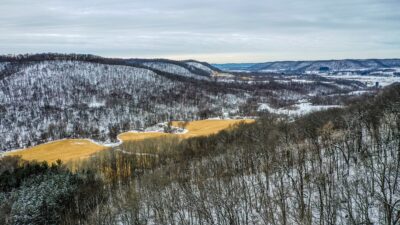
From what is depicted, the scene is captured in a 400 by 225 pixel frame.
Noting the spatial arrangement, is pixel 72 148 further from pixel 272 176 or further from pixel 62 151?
pixel 272 176

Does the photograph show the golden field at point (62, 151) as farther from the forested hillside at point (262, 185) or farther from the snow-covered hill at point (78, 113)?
the forested hillside at point (262, 185)

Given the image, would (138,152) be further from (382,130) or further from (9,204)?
(382,130)

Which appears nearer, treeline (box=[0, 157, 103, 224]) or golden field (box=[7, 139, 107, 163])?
treeline (box=[0, 157, 103, 224])

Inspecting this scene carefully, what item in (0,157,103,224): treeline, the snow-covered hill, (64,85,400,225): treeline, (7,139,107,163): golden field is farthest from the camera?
the snow-covered hill

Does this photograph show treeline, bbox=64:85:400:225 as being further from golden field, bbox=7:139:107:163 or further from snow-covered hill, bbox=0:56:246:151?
snow-covered hill, bbox=0:56:246:151

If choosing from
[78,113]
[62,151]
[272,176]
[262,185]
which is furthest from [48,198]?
[78,113]

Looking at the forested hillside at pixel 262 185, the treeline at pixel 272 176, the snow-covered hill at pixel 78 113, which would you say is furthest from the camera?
the snow-covered hill at pixel 78 113

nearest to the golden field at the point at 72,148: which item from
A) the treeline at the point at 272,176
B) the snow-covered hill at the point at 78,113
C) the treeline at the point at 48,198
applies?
the snow-covered hill at the point at 78,113

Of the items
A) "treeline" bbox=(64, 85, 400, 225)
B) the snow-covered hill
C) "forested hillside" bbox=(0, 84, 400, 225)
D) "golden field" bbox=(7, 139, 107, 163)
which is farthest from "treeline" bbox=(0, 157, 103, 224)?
the snow-covered hill
